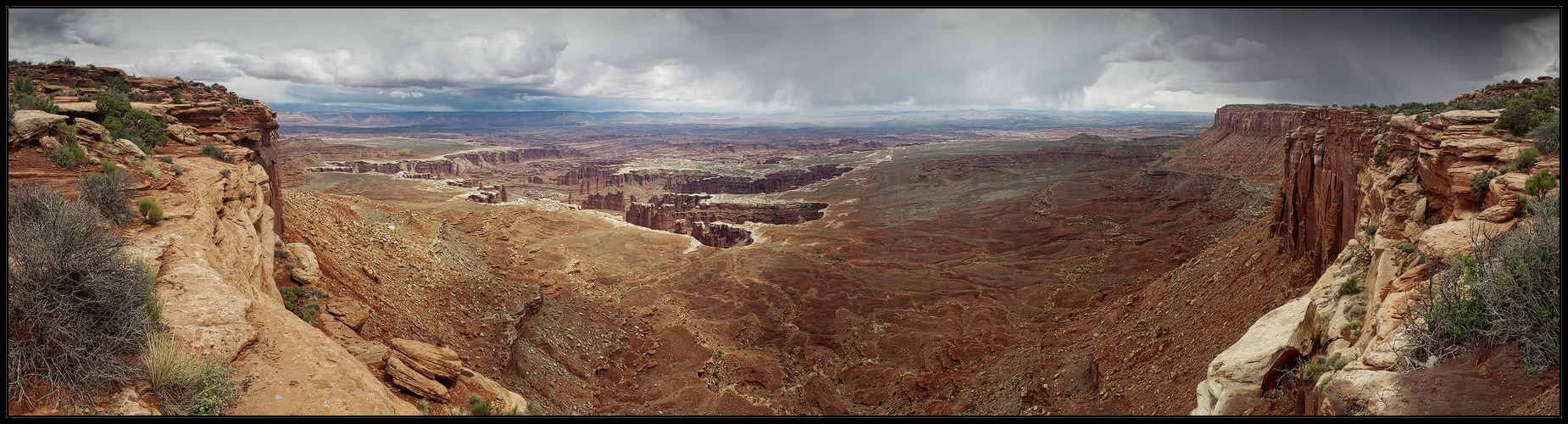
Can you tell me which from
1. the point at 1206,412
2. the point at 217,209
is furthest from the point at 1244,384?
the point at 217,209

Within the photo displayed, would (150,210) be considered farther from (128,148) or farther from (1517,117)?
(1517,117)

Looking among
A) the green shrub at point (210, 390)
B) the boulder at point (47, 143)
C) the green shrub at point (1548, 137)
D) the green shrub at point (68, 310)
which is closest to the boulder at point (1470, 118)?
the green shrub at point (1548, 137)

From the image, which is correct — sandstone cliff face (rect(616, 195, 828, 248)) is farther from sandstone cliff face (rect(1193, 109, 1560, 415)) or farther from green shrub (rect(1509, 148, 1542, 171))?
green shrub (rect(1509, 148, 1542, 171))

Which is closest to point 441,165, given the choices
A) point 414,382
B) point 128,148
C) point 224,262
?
point 128,148

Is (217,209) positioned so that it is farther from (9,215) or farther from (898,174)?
(898,174)

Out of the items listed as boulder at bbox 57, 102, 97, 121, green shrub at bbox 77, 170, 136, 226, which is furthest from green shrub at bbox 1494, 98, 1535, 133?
boulder at bbox 57, 102, 97, 121

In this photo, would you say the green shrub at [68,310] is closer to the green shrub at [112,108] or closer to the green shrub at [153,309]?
the green shrub at [153,309]
